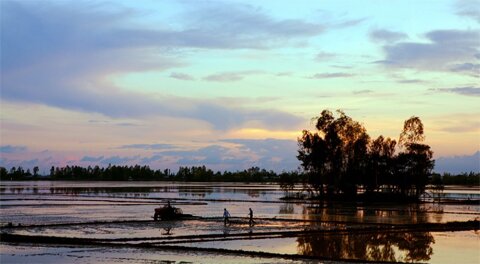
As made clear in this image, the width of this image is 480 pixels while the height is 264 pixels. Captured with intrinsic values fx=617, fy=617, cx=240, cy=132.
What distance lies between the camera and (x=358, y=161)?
80938mm

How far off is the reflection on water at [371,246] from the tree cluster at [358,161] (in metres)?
43.0

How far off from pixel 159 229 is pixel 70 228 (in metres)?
5.08

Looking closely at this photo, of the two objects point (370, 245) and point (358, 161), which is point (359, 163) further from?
point (370, 245)

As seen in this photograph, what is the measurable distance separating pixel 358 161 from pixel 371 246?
5351 cm

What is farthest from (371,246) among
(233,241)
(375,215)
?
(375,215)

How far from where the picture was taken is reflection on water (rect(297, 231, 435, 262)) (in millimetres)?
25109

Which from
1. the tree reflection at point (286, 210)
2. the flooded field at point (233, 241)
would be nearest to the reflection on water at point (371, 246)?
the flooded field at point (233, 241)

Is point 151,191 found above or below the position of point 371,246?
above

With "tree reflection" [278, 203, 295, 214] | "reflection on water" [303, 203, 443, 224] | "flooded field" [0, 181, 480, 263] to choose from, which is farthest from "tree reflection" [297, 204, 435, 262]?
"tree reflection" [278, 203, 295, 214]

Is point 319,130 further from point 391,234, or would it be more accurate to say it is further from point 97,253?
point 97,253

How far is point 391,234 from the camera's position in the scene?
3406 centimetres

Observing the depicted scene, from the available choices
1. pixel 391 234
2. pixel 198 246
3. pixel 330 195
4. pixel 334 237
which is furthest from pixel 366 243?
pixel 330 195

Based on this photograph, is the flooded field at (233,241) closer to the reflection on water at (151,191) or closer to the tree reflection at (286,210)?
the tree reflection at (286,210)

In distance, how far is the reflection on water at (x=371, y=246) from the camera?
82.4 feet
